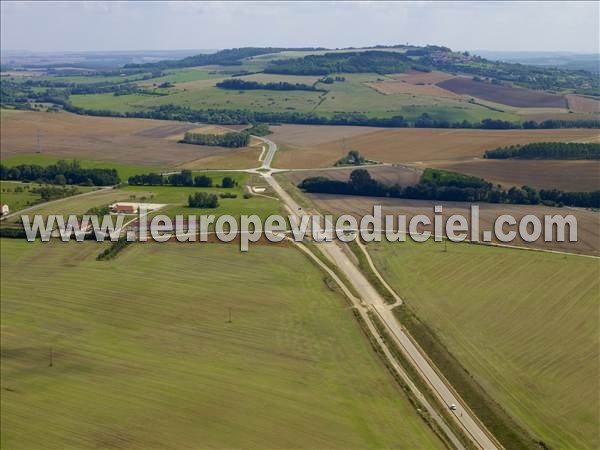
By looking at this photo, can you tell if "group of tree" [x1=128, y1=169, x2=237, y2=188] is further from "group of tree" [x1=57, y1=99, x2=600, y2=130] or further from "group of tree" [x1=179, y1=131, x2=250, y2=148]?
"group of tree" [x1=57, y1=99, x2=600, y2=130]

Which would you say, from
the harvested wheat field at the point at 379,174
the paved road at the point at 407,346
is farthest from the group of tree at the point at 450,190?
the paved road at the point at 407,346

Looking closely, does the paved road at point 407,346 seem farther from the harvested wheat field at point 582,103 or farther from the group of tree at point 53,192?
the harvested wheat field at point 582,103

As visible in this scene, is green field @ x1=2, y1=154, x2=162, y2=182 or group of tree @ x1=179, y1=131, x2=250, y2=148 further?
group of tree @ x1=179, y1=131, x2=250, y2=148

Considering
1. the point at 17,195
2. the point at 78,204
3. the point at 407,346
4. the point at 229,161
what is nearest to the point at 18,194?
the point at 17,195

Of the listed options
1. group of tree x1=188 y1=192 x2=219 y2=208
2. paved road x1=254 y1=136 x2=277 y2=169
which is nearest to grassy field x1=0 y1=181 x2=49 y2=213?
group of tree x1=188 y1=192 x2=219 y2=208

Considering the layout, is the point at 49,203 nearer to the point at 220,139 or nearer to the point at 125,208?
the point at 125,208

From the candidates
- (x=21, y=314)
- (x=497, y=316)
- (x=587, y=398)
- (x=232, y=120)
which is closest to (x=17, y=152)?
(x=232, y=120)

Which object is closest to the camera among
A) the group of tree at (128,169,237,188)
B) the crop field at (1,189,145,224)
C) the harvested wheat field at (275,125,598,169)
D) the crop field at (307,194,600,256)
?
the crop field at (307,194,600,256)
